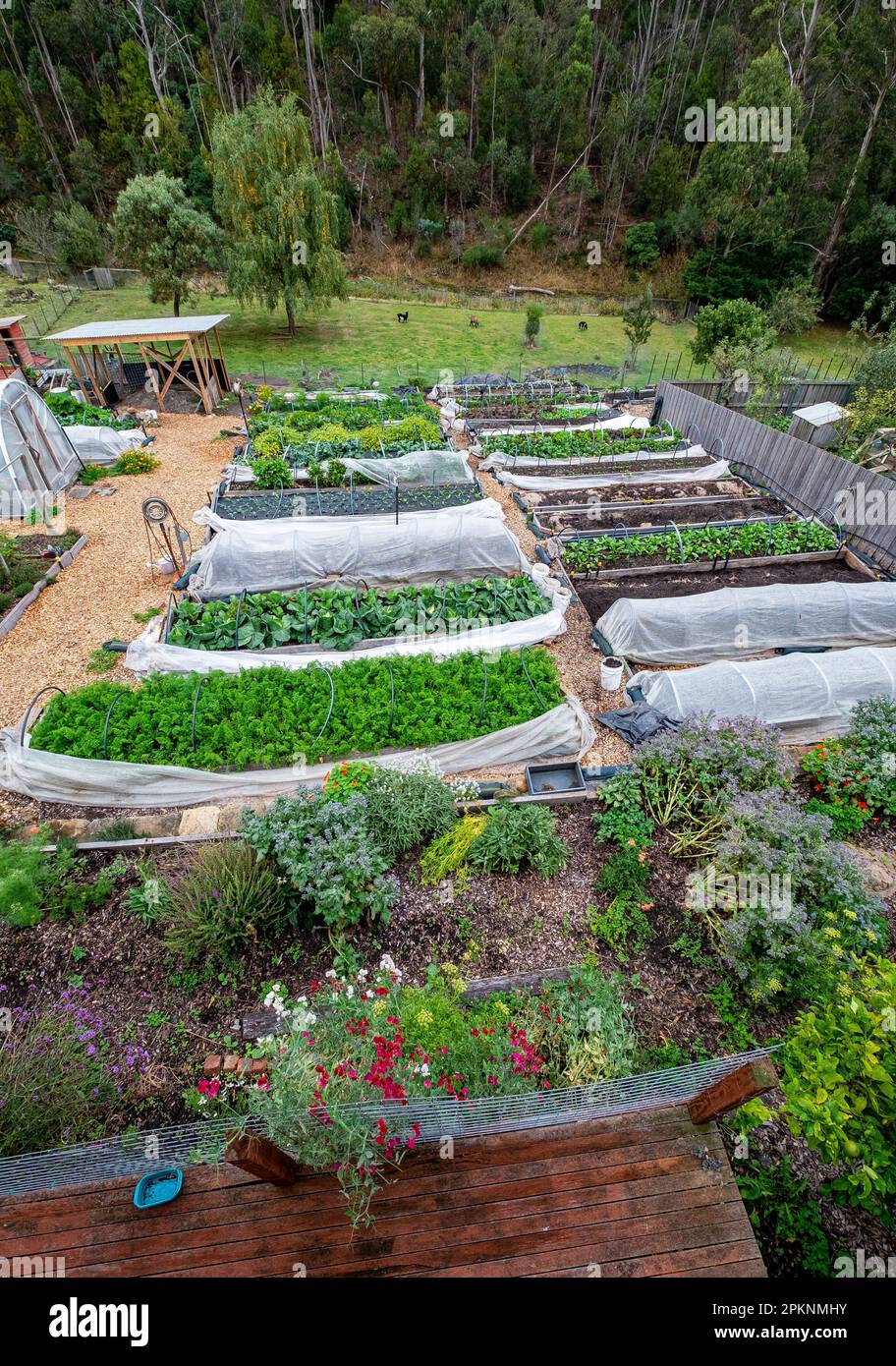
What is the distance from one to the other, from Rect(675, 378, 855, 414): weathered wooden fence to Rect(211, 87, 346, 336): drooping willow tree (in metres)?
14.9

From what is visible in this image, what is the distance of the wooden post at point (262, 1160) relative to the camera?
121 inches

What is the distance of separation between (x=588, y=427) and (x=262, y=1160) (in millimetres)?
19505

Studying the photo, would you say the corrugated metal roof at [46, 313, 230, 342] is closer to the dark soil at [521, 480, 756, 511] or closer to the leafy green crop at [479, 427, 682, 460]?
the leafy green crop at [479, 427, 682, 460]

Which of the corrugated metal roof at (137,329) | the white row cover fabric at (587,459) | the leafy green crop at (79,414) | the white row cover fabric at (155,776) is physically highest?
the corrugated metal roof at (137,329)

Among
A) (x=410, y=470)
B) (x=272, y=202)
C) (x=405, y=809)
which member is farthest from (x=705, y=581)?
(x=272, y=202)

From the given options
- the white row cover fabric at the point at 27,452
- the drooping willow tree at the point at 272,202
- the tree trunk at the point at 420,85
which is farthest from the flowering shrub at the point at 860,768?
the tree trunk at the point at 420,85

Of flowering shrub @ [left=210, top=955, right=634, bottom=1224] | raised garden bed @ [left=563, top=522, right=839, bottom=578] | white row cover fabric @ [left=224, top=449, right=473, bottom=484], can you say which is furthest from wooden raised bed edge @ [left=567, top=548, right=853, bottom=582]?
flowering shrub @ [left=210, top=955, right=634, bottom=1224]

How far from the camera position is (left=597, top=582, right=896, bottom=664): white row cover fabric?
9.57 meters

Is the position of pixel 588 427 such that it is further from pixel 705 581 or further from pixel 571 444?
pixel 705 581

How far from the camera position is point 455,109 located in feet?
131

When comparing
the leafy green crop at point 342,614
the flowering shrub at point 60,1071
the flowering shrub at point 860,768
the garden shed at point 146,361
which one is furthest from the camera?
the garden shed at point 146,361

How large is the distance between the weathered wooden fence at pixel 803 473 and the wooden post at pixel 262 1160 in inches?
564

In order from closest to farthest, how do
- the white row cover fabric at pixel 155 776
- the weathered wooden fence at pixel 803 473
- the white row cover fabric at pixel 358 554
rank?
the white row cover fabric at pixel 155 776
the white row cover fabric at pixel 358 554
the weathered wooden fence at pixel 803 473

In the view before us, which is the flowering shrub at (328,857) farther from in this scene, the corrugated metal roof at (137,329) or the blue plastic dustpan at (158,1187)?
the corrugated metal roof at (137,329)
